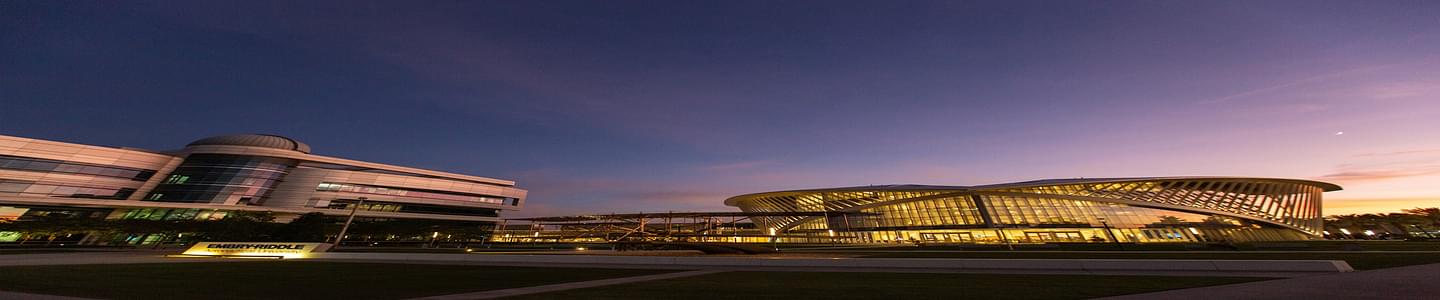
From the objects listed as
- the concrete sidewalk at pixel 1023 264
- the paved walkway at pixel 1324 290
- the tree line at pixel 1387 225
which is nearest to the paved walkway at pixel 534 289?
the concrete sidewalk at pixel 1023 264

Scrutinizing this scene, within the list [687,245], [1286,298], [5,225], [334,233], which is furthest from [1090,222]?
[5,225]

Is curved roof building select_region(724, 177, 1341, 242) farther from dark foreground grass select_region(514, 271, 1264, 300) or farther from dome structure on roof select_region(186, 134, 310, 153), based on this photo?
dome structure on roof select_region(186, 134, 310, 153)

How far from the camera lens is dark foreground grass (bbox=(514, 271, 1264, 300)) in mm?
10289

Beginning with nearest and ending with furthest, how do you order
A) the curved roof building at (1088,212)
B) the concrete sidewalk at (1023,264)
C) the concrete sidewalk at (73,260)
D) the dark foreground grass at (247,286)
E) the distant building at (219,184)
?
the dark foreground grass at (247,286), the concrete sidewalk at (1023,264), the concrete sidewalk at (73,260), the distant building at (219,184), the curved roof building at (1088,212)

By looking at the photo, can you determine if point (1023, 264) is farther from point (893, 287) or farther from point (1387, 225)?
point (1387, 225)

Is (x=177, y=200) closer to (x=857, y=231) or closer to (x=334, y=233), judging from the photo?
(x=334, y=233)

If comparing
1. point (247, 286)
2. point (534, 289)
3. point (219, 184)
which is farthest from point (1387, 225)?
point (219, 184)

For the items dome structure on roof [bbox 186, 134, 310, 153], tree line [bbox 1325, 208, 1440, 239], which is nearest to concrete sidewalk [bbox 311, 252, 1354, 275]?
dome structure on roof [bbox 186, 134, 310, 153]

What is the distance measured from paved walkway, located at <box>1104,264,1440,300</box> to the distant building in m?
97.0

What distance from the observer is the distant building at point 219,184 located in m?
63.7

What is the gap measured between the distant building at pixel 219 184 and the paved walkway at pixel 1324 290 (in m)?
97.0

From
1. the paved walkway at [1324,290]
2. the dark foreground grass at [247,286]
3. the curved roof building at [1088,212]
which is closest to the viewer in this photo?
the paved walkway at [1324,290]

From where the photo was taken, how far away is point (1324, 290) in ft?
32.2

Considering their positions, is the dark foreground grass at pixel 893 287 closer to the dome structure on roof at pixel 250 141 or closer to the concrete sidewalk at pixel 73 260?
the concrete sidewalk at pixel 73 260
